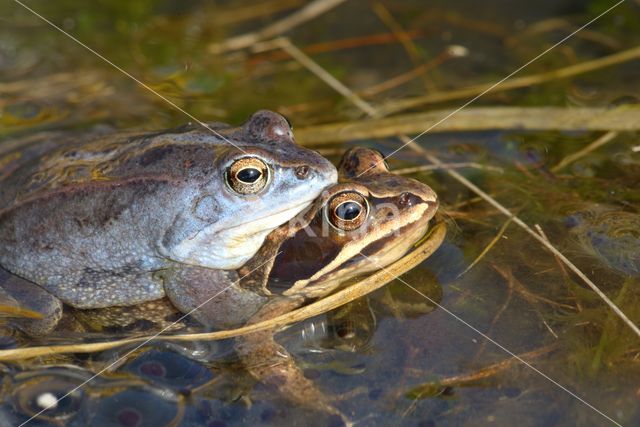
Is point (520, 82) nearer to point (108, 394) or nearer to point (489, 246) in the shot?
point (489, 246)

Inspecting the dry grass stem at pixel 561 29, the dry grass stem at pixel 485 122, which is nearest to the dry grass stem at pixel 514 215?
the dry grass stem at pixel 485 122

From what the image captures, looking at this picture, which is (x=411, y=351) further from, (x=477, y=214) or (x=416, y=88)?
(x=416, y=88)

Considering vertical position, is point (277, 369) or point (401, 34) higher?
point (401, 34)

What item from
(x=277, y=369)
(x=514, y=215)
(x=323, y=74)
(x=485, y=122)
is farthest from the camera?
(x=323, y=74)

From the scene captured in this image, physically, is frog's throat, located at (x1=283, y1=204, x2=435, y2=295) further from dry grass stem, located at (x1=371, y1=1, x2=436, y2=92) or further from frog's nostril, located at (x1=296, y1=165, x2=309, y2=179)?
dry grass stem, located at (x1=371, y1=1, x2=436, y2=92)

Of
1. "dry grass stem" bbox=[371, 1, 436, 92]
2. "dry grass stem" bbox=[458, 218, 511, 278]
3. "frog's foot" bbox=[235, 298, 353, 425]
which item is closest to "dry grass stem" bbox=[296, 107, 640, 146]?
"dry grass stem" bbox=[371, 1, 436, 92]

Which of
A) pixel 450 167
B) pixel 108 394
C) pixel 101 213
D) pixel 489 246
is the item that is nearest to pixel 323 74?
pixel 450 167

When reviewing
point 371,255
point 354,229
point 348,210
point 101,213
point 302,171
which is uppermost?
point 302,171
